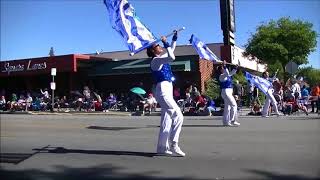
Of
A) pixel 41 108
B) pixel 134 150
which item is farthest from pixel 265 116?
pixel 41 108

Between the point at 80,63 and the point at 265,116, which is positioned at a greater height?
the point at 80,63

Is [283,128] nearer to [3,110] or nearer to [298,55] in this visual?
[3,110]

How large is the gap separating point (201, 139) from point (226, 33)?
460 inches

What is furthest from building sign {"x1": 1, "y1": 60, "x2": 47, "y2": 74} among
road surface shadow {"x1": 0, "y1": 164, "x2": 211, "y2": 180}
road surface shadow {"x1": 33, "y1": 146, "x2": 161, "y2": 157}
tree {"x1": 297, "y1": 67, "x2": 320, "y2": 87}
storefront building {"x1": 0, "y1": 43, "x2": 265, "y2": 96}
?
road surface shadow {"x1": 0, "y1": 164, "x2": 211, "y2": 180}

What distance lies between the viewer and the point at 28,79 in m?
44.2

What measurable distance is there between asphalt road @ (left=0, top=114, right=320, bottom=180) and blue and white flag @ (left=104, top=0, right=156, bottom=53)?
2218 millimetres

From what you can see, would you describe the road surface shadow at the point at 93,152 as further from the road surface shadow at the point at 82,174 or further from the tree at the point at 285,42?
the tree at the point at 285,42

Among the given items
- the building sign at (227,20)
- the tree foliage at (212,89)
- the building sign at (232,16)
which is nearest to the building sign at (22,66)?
the tree foliage at (212,89)

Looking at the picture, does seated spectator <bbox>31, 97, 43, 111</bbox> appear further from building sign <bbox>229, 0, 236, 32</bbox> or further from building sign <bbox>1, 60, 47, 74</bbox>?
building sign <bbox>229, 0, 236, 32</bbox>

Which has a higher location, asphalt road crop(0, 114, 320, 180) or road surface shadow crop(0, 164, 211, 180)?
asphalt road crop(0, 114, 320, 180)

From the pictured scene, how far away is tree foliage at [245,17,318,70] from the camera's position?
152 feet

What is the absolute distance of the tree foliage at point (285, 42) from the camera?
46.4 meters

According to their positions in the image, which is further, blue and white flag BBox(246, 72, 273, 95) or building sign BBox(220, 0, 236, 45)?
building sign BBox(220, 0, 236, 45)

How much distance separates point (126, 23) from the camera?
10.4 metres
